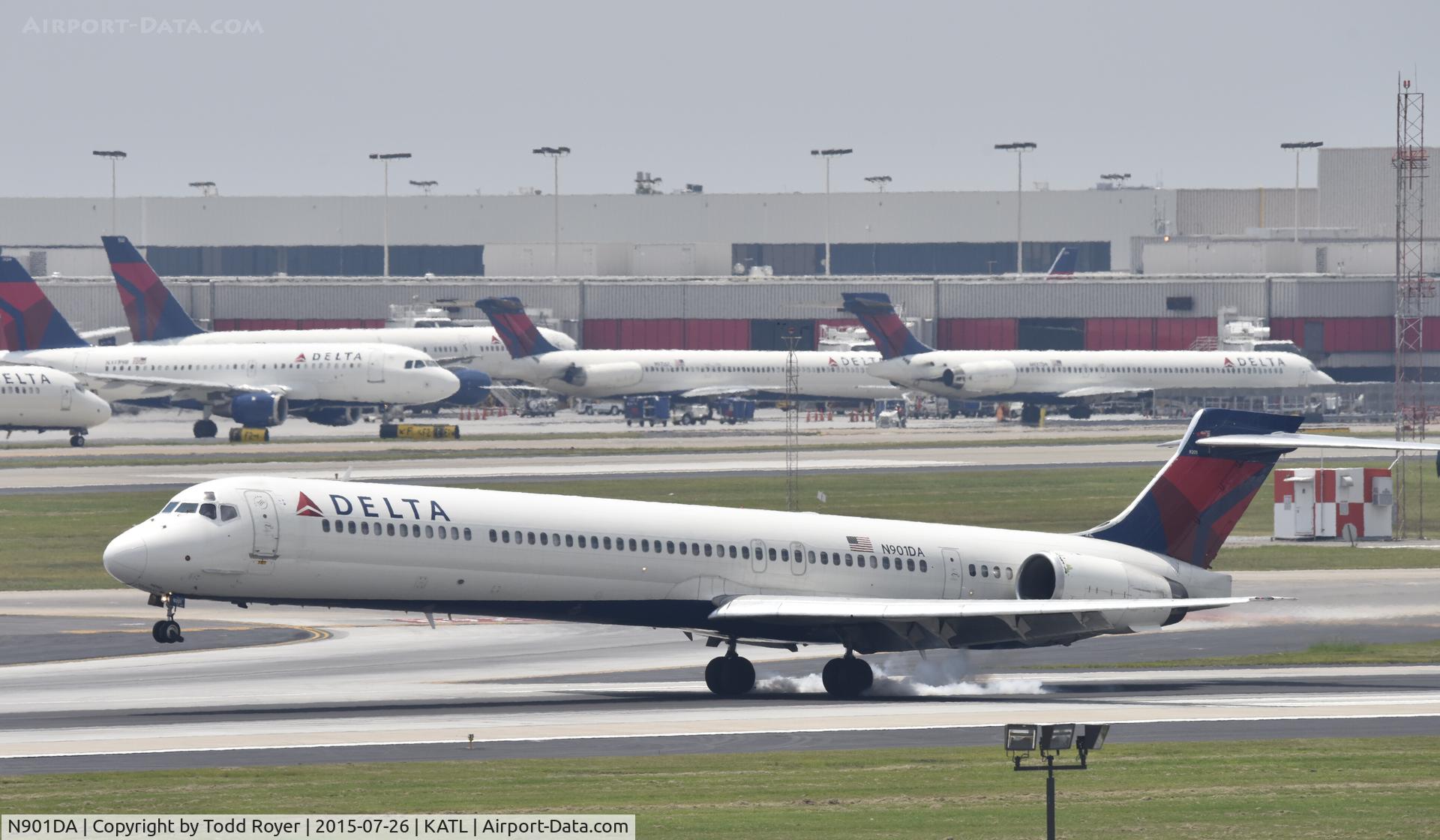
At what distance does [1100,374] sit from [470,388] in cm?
4289

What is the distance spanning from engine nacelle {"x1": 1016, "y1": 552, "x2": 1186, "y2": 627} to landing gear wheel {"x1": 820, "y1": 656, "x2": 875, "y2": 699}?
416 centimetres

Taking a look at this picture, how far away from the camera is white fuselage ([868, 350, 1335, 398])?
136750mm

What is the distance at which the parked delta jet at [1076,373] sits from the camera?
136000 mm

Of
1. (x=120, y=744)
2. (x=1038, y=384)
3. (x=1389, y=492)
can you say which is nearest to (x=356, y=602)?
(x=120, y=744)

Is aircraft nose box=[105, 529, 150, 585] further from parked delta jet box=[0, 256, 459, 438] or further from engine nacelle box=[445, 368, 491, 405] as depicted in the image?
engine nacelle box=[445, 368, 491, 405]

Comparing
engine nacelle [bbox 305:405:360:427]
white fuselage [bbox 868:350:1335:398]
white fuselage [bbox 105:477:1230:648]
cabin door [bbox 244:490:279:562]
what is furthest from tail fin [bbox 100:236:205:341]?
cabin door [bbox 244:490:279:562]

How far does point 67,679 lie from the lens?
3934 centimetres

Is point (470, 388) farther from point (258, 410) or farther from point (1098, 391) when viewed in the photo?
point (1098, 391)

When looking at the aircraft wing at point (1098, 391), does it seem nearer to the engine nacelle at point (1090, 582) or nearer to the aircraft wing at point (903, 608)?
the engine nacelle at point (1090, 582)

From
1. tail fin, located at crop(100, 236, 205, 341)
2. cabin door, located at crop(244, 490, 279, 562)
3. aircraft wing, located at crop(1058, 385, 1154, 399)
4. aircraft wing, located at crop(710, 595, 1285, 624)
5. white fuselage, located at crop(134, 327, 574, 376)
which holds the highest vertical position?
tail fin, located at crop(100, 236, 205, 341)

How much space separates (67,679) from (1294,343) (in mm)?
132671

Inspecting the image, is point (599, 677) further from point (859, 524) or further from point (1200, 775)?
point (1200, 775)

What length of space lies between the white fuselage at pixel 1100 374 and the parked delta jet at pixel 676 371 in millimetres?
3533

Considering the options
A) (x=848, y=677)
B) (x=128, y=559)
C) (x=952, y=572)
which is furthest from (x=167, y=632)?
(x=952, y=572)
